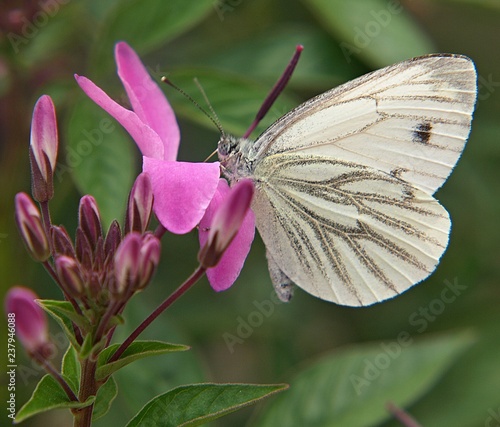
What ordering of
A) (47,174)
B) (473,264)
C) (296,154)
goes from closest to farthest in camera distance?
(47,174), (296,154), (473,264)

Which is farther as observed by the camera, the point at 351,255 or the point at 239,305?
the point at 239,305

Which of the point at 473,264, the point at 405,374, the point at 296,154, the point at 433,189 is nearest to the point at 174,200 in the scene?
the point at 296,154

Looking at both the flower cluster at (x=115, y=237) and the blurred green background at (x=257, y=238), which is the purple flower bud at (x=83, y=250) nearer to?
the flower cluster at (x=115, y=237)

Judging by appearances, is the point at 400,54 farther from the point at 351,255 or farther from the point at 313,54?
the point at 351,255

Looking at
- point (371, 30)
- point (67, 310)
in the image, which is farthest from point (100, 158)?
point (371, 30)

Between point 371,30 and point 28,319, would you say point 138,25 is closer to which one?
point 371,30

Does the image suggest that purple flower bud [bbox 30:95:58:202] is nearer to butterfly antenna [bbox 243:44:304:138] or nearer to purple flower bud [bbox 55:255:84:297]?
purple flower bud [bbox 55:255:84:297]
